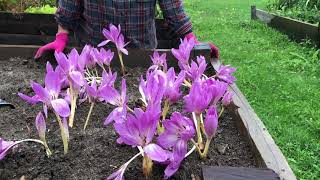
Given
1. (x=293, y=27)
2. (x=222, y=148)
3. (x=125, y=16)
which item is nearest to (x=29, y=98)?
(x=222, y=148)

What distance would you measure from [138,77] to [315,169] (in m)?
1.45

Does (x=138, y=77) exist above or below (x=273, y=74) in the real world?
above

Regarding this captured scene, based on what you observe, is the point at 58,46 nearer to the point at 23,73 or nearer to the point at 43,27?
the point at 23,73

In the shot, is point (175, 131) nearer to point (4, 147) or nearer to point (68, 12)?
point (4, 147)

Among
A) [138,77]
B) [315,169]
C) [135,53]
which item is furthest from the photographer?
[315,169]

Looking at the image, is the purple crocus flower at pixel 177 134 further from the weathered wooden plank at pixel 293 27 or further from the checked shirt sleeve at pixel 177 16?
the weathered wooden plank at pixel 293 27

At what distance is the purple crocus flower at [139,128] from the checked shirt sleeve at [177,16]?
1.75 meters

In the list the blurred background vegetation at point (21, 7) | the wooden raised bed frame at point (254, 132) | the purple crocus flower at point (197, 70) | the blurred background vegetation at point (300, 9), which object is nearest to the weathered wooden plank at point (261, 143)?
the wooden raised bed frame at point (254, 132)

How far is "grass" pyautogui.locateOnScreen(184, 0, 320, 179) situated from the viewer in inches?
133

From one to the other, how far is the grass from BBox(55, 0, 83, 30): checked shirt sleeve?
164 cm

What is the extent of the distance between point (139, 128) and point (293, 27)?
6882 millimetres

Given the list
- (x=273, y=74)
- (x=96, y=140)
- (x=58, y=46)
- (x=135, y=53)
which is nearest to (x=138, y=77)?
(x=135, y=53)

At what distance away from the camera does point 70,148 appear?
1.35m

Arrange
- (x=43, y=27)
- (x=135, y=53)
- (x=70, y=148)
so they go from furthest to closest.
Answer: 1. (x=43, y=27)
2. (x=135, y=53)
3. (x=70, y=148)
